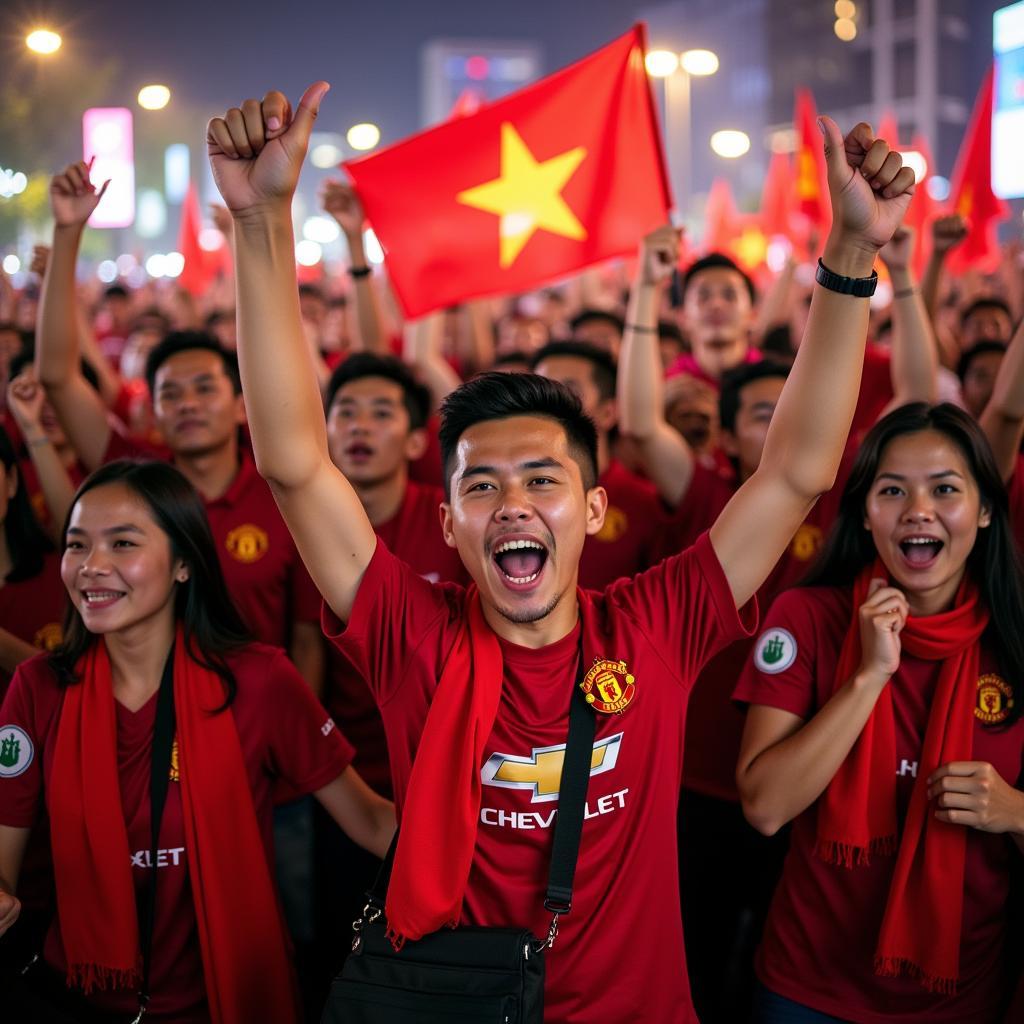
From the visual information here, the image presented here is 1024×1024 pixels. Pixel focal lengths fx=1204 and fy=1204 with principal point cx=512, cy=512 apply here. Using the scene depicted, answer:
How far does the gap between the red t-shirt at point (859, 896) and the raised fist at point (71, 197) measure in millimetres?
2591

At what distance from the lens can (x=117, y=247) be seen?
45844 mm

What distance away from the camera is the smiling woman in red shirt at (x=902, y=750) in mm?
2490

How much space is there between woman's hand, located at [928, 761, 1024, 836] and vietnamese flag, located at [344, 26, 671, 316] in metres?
2.80

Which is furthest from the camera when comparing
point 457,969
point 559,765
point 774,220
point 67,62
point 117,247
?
point 117,247

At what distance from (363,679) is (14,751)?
3.23ft

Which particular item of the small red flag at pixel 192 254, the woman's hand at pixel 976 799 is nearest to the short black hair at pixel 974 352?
the woman's hand at pixel 976 799

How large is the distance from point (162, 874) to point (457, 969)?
95cm

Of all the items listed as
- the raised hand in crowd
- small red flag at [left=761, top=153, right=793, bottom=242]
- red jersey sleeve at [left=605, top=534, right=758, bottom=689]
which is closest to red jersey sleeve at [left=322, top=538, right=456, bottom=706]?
red jersey sleeve at [left=605, top=534, right=758, bottom=689]

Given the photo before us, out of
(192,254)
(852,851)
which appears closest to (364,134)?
(192,254)

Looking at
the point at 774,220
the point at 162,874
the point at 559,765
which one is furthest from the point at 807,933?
the point at 774,220

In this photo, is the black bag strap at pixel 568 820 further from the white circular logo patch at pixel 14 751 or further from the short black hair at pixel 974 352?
the short black hair at pixel 974 352

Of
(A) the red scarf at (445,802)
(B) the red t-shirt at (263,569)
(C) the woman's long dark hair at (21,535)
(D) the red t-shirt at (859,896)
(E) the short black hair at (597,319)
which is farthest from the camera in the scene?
(E) the short black hair at (597,319)

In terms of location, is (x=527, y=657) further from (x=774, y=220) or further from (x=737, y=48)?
(x=737, y=48)

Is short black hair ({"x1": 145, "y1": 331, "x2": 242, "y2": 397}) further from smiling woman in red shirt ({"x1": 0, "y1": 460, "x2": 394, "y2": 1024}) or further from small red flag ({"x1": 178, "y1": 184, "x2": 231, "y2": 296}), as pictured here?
small red flag ({"x1": 178, "y1": 184, "x2": 231, "y2": 296})
